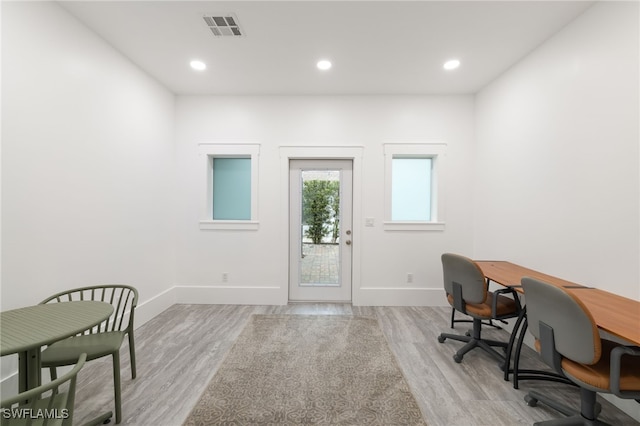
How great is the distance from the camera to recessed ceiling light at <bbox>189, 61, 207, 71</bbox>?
10.2 feet

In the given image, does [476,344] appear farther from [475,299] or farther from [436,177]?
[436,177]

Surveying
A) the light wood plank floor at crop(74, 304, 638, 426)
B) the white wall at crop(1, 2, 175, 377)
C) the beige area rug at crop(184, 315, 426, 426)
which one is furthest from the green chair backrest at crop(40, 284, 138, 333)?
the beige area rug at crop(184, 315, 426, 426)

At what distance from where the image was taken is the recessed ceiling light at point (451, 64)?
304 centimetres

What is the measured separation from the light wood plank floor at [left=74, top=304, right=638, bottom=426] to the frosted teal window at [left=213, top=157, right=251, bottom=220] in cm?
144

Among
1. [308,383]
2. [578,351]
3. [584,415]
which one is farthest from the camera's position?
[308,383]

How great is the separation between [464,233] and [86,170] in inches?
174

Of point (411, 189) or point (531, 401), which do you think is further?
point (411, 189)

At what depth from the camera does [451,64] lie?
122 inches

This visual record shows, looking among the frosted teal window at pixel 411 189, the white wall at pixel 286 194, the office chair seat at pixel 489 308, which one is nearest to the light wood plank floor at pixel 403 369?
the office chair seat at pixel 489 308

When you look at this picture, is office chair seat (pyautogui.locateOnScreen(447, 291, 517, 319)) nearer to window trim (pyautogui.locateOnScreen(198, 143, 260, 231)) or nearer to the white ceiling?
the white ceiling

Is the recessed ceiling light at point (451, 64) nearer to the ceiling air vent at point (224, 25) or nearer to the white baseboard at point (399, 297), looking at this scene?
the ceiling air vent at point (224, 25)

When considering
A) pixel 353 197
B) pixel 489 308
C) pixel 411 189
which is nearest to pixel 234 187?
pixel 353 197

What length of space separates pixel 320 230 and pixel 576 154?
287 cm

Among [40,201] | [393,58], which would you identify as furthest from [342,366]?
[393,58]
